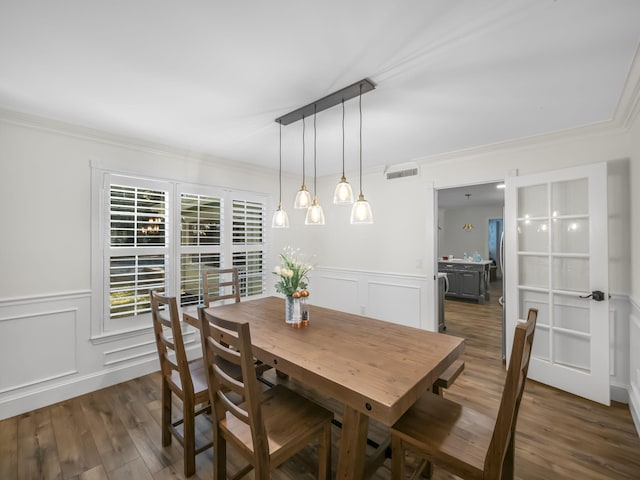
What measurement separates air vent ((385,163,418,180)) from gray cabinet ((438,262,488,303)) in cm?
369

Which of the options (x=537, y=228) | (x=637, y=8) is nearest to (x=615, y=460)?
(x=537, y=228)

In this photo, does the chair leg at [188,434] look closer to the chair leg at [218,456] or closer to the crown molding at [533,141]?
the chair leg at [218,456]

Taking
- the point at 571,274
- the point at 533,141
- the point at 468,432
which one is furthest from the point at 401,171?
the point at 468,432

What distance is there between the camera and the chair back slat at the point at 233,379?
1.28 meters

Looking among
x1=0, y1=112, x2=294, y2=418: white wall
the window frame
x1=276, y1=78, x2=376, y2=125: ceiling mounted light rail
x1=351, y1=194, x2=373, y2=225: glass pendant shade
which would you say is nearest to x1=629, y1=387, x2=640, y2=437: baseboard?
x1=351, y1=194, x2=373, y2=225: glass pendant shade

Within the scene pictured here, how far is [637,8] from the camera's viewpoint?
1.29 m

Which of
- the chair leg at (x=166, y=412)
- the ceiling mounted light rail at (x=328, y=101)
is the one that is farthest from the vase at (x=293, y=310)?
the ceiling mounted light rail at (x=328, y=101)

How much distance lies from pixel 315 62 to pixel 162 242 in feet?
8.35

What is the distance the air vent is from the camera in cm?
390

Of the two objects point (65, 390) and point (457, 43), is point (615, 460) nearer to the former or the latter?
point (457, 43)

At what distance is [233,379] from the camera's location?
4.62 ft

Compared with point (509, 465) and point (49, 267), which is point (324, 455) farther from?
point (49, 267)

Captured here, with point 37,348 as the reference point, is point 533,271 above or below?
above

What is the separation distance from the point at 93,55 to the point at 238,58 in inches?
32.3
